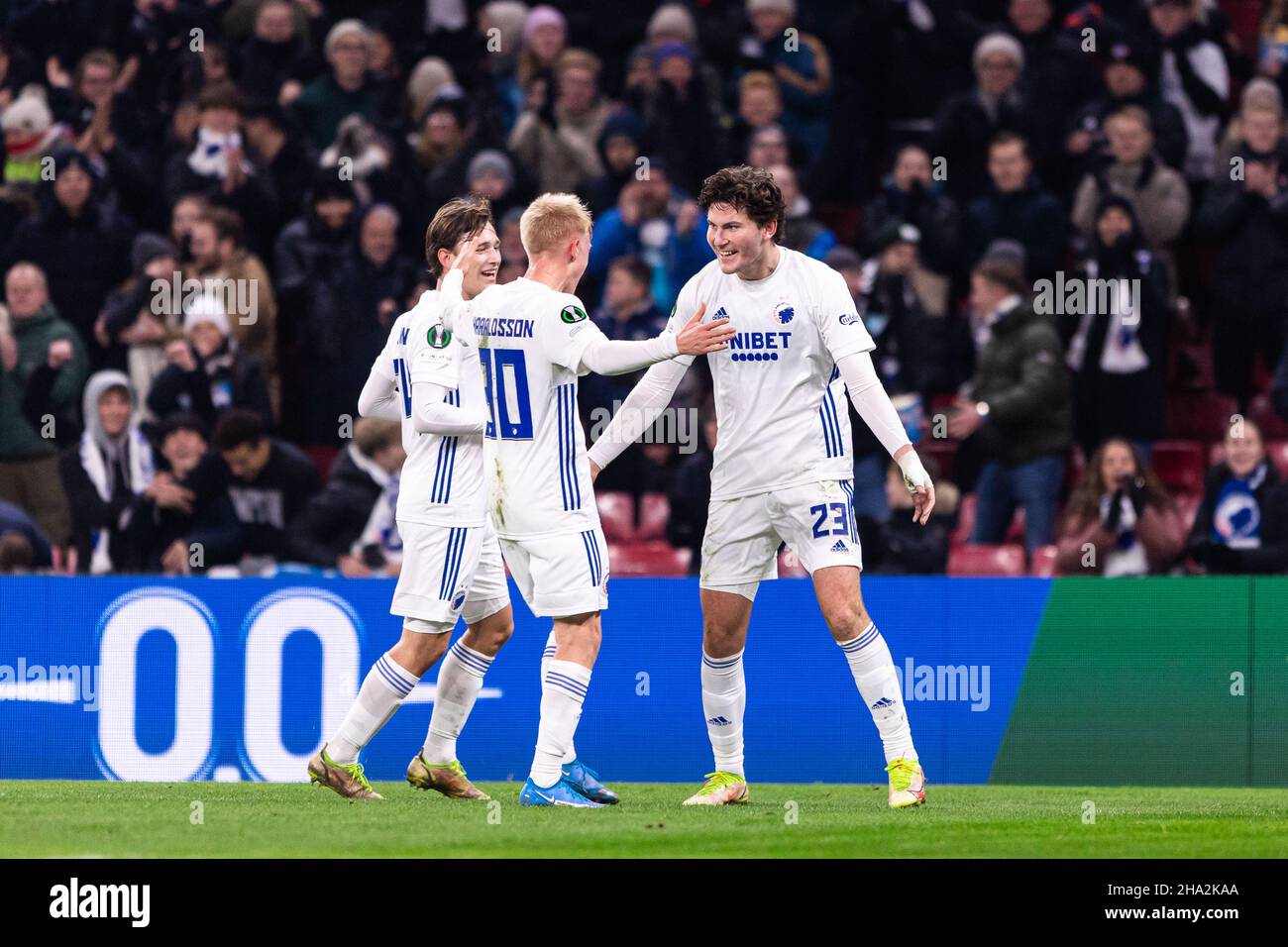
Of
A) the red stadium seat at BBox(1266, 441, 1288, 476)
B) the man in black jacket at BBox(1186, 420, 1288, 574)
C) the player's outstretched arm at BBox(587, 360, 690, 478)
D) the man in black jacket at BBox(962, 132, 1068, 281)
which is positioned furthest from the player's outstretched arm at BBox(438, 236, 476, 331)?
the red stadium seat at BBox(1266, 441, 1288, 476)

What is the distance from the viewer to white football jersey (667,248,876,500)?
29.6 ft

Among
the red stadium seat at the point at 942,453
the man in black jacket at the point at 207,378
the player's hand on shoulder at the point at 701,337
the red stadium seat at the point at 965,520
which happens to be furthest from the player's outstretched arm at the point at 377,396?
the red stadium seat at the point at 942,453

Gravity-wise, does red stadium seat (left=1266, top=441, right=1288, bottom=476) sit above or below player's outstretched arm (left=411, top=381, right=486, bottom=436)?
below

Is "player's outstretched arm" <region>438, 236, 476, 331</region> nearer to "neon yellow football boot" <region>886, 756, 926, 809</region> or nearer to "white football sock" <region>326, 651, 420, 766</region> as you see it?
"white football sock" <region>326, 651, 420, 766</region>

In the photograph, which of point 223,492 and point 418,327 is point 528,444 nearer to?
point 418,327

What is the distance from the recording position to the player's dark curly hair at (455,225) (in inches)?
361

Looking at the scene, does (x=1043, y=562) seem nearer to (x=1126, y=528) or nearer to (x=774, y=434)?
(x=1126, y=528)

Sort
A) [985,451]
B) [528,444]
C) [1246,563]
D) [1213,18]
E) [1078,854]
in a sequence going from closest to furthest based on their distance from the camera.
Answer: [1078,854]
[528,444]
[1246,563]
[985,451]
[1213,18]

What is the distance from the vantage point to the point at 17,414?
1422 centimetres

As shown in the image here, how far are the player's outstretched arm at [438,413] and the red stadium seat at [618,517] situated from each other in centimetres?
475

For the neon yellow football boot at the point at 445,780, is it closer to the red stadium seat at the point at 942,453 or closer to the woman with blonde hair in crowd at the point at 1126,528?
the woman with blonde hair in crowd at the point at 1126,528

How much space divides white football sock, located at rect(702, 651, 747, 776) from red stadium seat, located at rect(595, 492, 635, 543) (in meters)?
4.22

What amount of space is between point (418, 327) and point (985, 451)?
18.0ft

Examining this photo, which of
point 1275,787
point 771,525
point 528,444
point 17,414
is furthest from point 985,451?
point 17,414
